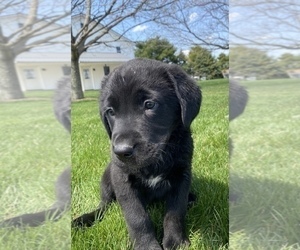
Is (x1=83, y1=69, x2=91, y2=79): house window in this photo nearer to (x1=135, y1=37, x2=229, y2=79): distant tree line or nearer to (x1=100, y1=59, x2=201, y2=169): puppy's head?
(x1=100, y1=59, x2=201, y2=169): puppy's head

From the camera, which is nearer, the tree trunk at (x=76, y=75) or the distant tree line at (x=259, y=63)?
the distant tree line at (x=259, y=63)

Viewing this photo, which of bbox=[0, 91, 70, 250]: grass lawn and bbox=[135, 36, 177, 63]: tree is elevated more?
bbox=[135, 36, 177, 63]: tree

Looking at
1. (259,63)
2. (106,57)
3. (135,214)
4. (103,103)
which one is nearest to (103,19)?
(106,57)

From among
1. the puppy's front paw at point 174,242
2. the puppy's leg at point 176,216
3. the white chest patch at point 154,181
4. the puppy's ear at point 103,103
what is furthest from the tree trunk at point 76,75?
the puppy's front paw at point 174,242

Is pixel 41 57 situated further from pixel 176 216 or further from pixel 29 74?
pixel 176 216

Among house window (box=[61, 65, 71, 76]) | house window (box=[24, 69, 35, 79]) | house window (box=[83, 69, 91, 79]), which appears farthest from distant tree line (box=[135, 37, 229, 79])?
house window (box=[24, 69, 35, 79])

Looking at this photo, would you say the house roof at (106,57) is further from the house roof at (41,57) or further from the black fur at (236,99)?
the black fur at (236,99)
